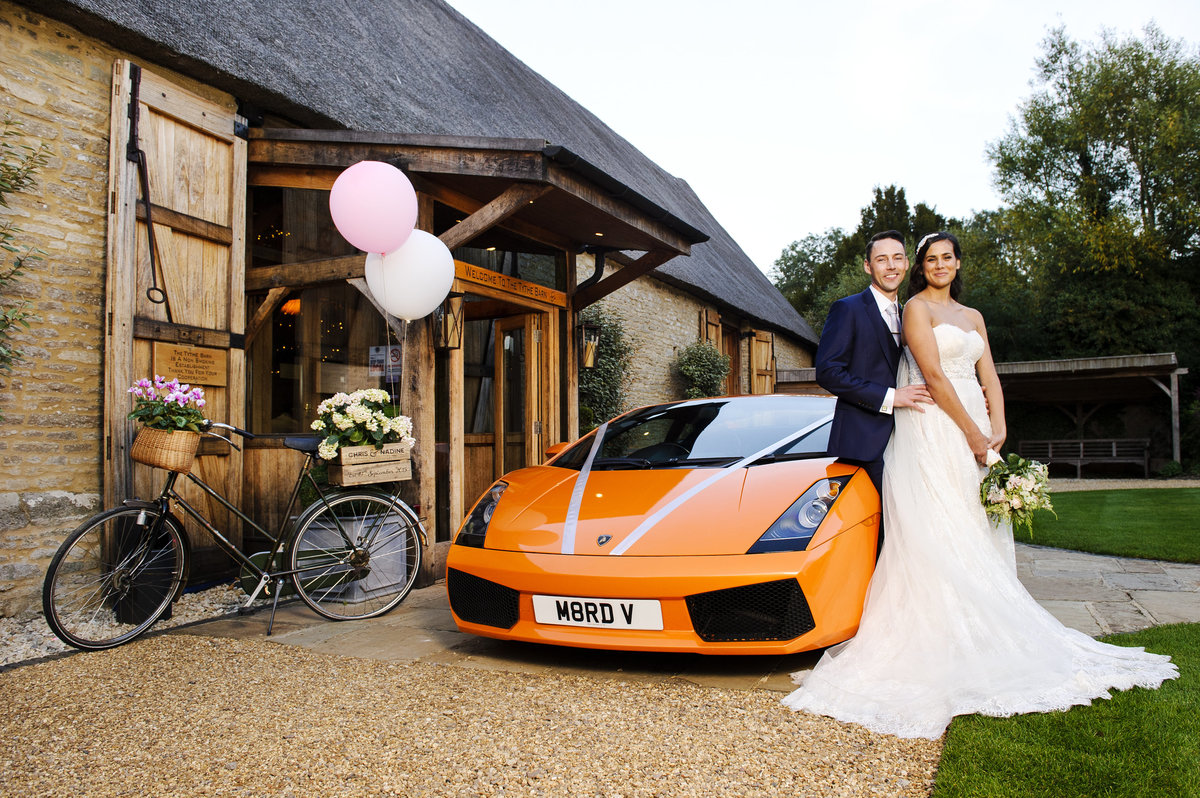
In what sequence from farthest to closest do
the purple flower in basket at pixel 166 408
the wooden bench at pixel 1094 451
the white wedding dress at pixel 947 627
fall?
1. the wooden bench at pixel 1094 451
2. the purple flower in basket at pixel 166 408
3. the white wedding dress at pixel 947 627

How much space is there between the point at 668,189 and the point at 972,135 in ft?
42.4

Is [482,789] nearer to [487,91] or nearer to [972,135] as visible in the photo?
[487,91]

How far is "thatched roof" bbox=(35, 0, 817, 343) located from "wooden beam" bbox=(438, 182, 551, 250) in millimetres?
331

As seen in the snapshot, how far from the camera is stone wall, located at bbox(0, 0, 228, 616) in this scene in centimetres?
379

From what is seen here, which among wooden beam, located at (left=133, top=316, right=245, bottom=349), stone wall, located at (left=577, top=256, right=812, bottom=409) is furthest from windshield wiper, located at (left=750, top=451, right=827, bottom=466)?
stone wall, located at (left=577, top=256, right=812, bottom=409)

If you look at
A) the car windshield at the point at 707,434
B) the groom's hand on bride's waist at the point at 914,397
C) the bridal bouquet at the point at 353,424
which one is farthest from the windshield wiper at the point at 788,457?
the bridal bouquet at the point at 353,424

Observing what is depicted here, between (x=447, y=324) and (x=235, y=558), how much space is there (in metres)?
1.96

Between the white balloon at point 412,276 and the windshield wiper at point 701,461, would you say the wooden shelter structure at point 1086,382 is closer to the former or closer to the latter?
the white balloon at point 412,276

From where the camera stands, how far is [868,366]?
2.94 meters

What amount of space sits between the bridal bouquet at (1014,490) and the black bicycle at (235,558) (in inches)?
109

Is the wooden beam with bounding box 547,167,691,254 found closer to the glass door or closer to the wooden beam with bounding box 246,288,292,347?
the glass door

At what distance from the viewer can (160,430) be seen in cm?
329

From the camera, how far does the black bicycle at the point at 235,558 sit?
10.2 ft

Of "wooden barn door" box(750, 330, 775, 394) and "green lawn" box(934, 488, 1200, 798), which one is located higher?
"wooden barn door" box(750, 330, 775, 394)
